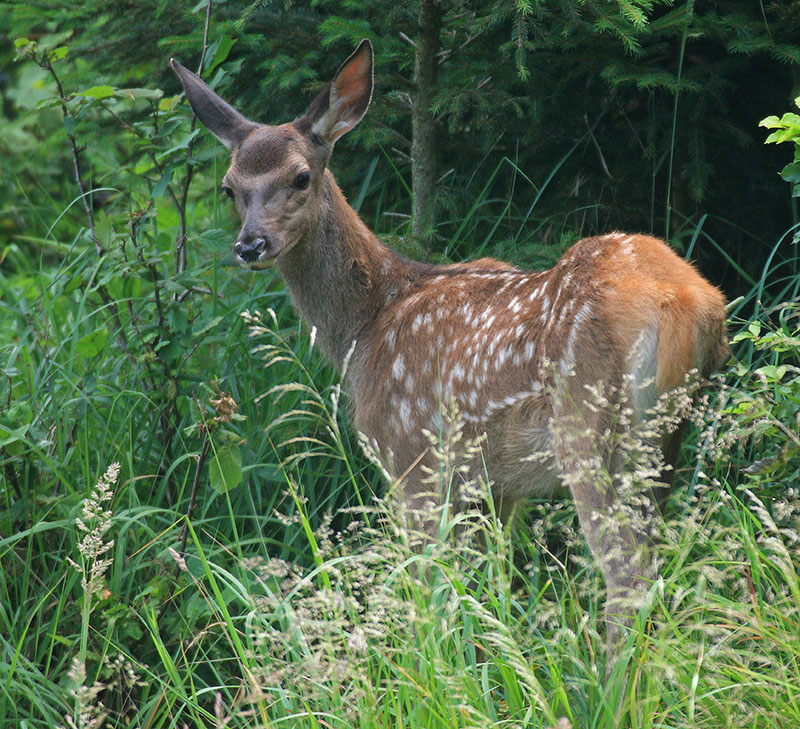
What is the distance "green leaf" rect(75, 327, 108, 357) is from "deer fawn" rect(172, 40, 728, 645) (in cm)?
74

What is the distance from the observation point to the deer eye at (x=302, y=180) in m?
4.45

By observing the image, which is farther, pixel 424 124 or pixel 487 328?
pixel 424 124

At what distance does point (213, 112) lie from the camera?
466 cm

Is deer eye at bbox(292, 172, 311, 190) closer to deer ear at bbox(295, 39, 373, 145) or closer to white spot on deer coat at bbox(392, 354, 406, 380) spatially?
deer ear at bbox(295, 39, 373, 145)

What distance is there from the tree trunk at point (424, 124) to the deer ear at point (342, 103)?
37 centimetres

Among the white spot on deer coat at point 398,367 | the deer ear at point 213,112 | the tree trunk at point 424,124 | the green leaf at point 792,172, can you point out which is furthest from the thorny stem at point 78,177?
the green leaf at point 792,172

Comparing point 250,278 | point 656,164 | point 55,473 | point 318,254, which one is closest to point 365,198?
point 250,278

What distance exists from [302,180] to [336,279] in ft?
1.52

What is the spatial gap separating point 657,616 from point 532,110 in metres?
2.60

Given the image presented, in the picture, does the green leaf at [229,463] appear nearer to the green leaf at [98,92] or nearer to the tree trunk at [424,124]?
the green leaf at [98,92]

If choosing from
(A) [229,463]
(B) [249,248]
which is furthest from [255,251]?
(A) [229,463]

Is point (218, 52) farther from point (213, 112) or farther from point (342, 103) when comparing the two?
point (342, 103)

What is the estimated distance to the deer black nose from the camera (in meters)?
4.13

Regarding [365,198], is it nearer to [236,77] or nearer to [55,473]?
[236,77]
